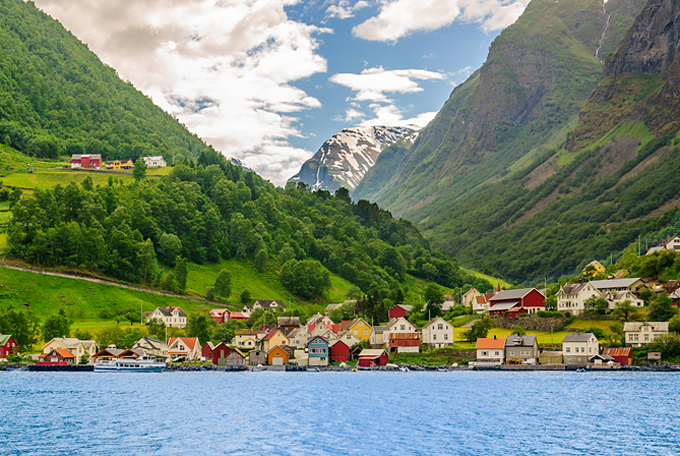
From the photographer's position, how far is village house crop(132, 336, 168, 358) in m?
130

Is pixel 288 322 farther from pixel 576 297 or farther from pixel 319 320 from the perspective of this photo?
pixel 576 297

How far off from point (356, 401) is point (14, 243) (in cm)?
10933

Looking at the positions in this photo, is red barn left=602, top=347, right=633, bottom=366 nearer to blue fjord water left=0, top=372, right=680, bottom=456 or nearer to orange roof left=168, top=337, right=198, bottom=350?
blue fjord water left=0, top=372, right=680, bottom=456

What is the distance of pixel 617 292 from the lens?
436 ft

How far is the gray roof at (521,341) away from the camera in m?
117

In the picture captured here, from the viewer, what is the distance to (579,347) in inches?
4464

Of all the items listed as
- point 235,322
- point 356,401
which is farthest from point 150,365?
point 356,401

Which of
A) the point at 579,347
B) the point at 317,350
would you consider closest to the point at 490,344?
the point at 579,347

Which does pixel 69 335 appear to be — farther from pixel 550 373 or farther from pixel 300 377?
pixel 550 373

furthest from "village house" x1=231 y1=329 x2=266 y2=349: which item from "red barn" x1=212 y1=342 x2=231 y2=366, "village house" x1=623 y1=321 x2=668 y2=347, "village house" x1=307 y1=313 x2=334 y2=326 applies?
"village house" x1=623 y1=321 x2=668 y2=347

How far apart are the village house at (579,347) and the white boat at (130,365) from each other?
70.7 meters

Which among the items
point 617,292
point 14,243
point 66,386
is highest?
Answer: point 14,243

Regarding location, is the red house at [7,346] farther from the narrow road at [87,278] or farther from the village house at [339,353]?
the village house at [339,353]

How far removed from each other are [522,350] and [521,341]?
1.54 m
